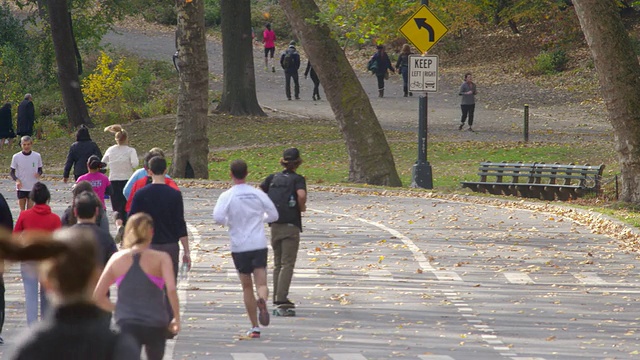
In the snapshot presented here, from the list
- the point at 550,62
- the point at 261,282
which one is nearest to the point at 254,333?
the point at 261,282

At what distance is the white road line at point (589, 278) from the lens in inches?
578

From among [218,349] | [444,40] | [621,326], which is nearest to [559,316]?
[621,326]

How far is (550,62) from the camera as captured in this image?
5022 cm

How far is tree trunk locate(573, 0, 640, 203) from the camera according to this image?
2234 cm

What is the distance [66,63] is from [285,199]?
101 feet

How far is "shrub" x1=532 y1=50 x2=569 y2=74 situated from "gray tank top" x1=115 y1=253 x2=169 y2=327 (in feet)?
144

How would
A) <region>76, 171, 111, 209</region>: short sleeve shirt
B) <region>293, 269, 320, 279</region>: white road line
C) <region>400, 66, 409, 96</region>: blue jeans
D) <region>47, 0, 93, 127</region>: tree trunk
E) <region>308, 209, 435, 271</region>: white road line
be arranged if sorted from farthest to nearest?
1. <region>400, 66, 409, 96</region>: blue jeans
2. <region>47, 0, 93, 127</region>: tree trunk
3. <region>308, 209, 435, 271</region>: white road line
4. <region>293, 269, 320, 279</region>: white road line
5. <region>76, 171, 111, 209</region>: short sleeve shirt

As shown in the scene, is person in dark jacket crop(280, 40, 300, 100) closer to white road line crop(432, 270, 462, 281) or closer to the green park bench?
the green park bench

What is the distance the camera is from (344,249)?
57.5 feet

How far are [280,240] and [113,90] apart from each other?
33856 millimetres

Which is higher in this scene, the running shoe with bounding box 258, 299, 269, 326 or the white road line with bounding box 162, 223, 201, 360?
the running shoe with bounding box 258, 299, 269, 326

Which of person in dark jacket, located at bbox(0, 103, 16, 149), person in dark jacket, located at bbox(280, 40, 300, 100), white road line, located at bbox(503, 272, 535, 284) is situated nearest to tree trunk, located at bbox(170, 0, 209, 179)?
person in dark jacket, located at bbox(0, 103, 16, 149)

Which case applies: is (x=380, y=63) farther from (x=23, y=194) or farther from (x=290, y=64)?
(x=23, y=194)

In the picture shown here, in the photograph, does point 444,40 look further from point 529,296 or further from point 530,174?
point 529,296
